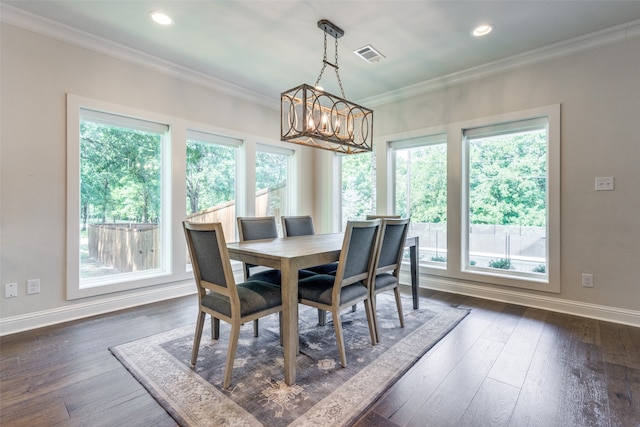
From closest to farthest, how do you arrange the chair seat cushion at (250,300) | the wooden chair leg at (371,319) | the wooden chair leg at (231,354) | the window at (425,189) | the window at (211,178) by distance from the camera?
the wooden chair leg at (231,354) → the chair seat cushion at (250,300) → the wooden chair leg at (371,319) → the window at (211,178) → the window at (425,189)

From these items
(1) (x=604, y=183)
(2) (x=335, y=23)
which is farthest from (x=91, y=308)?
(1) (x=604, y=183)

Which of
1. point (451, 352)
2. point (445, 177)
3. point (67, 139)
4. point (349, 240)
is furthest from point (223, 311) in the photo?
point (445, 177)

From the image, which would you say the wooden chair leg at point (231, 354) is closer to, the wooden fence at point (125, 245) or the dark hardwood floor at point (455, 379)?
the dark hardwood floor at point (455, 379)

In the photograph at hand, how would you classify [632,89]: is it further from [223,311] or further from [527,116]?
[223,311]

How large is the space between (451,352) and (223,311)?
160 centimetres

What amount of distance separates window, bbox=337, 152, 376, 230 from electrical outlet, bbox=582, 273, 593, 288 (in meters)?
2.40

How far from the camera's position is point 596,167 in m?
2.80

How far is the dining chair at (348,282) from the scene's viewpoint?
1.96 metres

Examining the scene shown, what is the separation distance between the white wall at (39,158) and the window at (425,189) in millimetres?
3373

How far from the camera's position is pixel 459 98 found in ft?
11.9

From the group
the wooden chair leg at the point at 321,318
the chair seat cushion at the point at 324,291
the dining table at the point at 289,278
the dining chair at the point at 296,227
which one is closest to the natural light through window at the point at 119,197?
the dining chair at the point at 296,227

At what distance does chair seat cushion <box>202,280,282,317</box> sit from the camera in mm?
→ 1789

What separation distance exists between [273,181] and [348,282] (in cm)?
292

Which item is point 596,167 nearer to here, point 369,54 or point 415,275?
point 415,275
